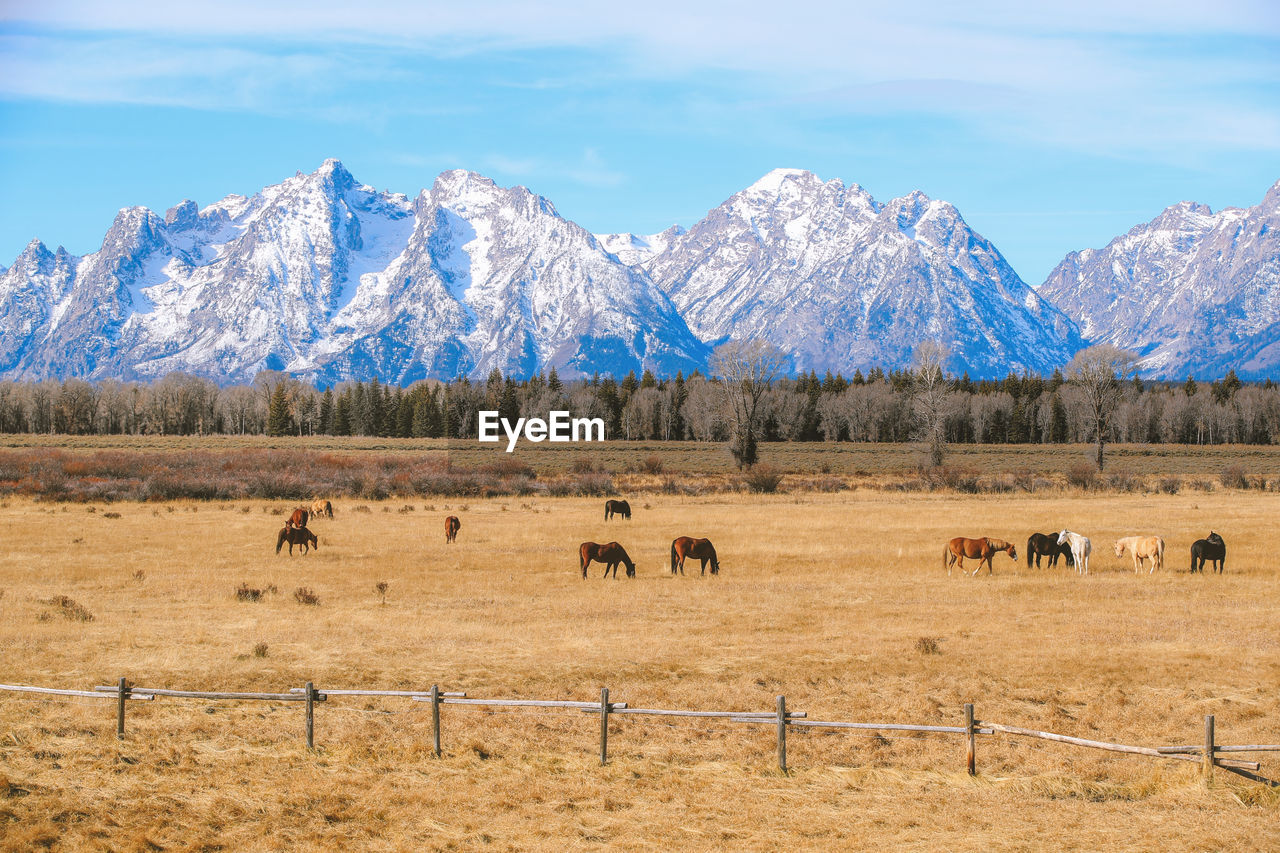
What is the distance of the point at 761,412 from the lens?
129 m

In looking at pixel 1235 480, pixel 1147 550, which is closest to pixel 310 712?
pixel 1147 550

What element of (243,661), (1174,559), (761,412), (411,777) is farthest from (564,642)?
(761,412)

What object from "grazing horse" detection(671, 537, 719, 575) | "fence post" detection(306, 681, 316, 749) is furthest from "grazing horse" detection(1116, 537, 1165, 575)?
"fence post" detection(306, 681, 316, 749)

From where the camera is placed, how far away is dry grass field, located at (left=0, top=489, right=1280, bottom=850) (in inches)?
449

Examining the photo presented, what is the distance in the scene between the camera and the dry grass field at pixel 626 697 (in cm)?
1141

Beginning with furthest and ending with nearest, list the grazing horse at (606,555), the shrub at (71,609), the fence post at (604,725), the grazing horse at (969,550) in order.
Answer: the grazing horse at (969,550), the grazing horse at (606,555), the shrub at (71,609), the fence post at (604,725)

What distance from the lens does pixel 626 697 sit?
1612 centimetres

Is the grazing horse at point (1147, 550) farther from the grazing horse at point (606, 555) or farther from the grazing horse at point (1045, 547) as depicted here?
the grazing horse at point (606, 555)

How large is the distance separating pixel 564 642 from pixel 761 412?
110367 mm

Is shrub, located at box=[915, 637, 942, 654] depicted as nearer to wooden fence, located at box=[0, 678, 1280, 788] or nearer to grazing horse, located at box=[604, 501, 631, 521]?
wooden fence, located at box=[0, 678, 1280, 788]

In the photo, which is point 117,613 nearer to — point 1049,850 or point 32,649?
point 32,649

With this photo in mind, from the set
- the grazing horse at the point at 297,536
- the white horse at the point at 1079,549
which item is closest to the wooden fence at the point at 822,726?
the white horse at the point at 1079,549

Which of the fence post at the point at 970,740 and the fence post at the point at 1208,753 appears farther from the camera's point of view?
the fence post at the point at 970,740

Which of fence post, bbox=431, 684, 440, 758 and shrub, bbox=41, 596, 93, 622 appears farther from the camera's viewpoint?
shrub, bbox=41, 596, 93, 622
